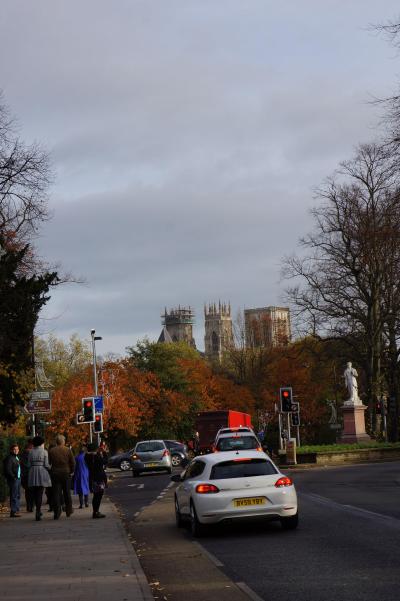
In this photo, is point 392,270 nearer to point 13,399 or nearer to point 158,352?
point 13,399

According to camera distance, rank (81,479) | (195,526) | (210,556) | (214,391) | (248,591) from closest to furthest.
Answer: (248,591) → (210,556) → (195,526) → (81,479) → (214,391)

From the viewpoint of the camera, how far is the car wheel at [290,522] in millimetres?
16445

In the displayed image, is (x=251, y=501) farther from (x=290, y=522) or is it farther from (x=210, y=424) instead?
(x=210, y=424)

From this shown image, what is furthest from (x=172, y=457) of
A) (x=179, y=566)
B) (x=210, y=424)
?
(x=179, y=566)

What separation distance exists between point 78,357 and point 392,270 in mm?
61890

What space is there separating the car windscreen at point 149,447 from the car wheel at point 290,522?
28.8m

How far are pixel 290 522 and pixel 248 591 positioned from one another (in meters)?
6.57

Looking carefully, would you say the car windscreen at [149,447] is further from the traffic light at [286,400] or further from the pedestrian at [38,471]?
the pedestrian at [38,471]

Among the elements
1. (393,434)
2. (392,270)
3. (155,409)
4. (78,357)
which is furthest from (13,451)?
(78,357)

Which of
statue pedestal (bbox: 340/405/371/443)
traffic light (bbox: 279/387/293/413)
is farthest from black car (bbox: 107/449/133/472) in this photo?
traffic light (bbox: 279/387/293/413)

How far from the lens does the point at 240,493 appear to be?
52.6 feet

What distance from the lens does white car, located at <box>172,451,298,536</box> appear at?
1600 cm

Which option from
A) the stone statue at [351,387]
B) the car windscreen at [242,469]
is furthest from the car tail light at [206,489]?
the stone statue at [351,387]

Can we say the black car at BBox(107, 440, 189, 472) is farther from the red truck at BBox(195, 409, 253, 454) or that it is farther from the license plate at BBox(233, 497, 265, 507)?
the license plate at BBox(233, 497, 265, 507)
